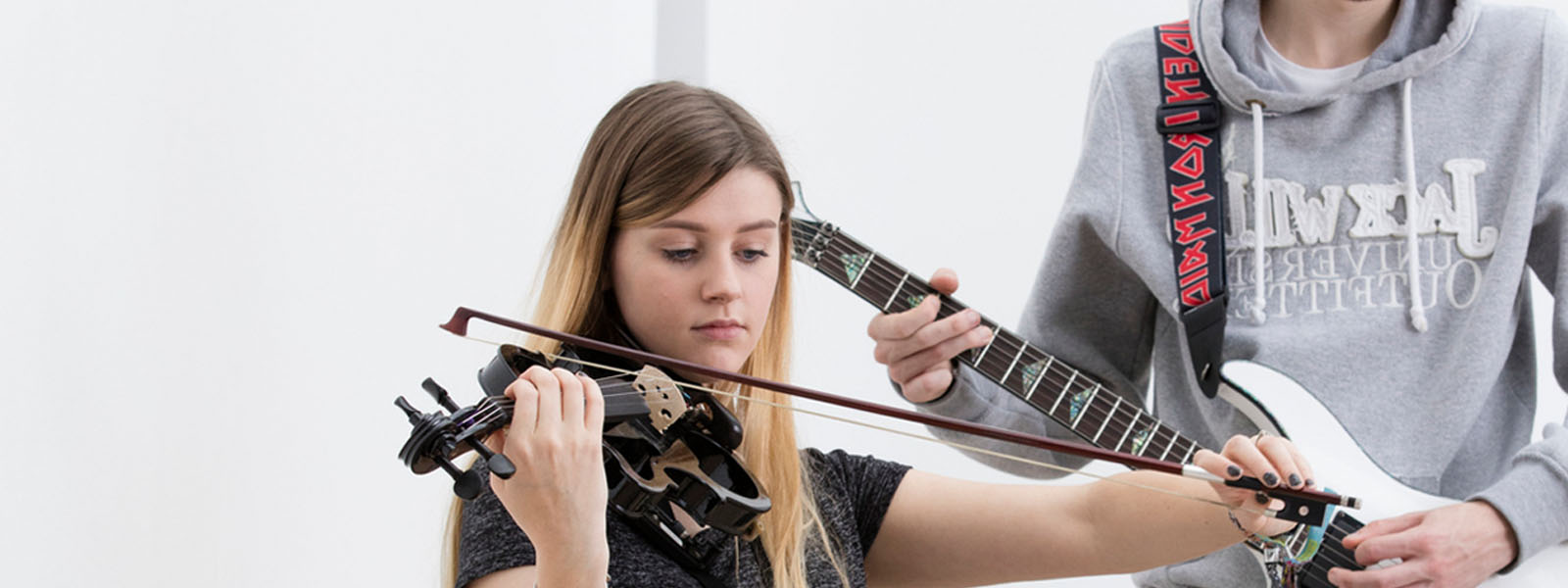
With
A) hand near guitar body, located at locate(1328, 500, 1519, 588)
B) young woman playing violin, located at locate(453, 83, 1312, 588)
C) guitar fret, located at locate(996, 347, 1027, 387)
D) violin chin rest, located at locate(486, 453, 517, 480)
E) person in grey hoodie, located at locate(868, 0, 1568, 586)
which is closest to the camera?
violin chin rest, located at locate(486, 453, 517, 480)

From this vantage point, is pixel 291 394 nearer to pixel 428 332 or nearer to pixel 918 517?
pixel 428 332

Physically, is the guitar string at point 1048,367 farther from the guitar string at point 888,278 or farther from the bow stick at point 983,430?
the bow stick at point 983,430

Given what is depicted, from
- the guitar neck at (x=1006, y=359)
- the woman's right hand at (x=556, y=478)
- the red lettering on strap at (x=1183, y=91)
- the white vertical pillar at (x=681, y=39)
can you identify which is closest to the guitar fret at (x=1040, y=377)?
the guitar neck at (x=1006, y=359)

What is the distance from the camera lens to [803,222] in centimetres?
135

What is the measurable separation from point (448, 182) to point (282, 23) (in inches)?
14.7

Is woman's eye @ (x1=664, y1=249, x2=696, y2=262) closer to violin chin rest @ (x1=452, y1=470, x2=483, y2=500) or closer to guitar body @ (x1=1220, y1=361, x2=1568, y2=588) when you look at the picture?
violin chin rest @ (x1=452, y1=470, x2=483, y2=500)

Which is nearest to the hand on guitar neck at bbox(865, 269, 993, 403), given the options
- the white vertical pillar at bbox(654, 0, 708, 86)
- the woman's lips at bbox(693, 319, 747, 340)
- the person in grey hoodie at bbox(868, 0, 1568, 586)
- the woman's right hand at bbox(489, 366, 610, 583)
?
the person in grey hoodie at bbox(868, 0, 1568, 586)

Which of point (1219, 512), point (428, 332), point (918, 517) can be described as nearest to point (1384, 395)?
point (1219, 512)

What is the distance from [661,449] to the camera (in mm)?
969

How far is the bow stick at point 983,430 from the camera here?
90 cm

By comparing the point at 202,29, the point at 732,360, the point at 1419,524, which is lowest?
the point at 1419,524

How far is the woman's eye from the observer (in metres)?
1.03

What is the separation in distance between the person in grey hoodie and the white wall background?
1.14ft

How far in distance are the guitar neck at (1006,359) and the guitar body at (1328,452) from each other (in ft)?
0.39
